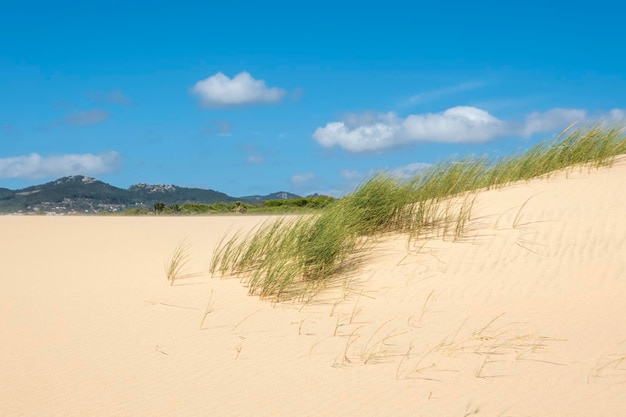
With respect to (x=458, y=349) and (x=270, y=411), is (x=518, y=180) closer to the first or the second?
(x=458, y=349)

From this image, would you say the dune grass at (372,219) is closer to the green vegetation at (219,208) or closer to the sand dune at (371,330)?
the sand dune at (371,330)

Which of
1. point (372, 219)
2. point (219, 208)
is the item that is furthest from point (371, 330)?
point (219, 208)

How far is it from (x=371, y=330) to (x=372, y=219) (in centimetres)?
296

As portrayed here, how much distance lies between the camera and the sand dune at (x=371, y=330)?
3.75 meters

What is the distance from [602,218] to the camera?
807 centimetres

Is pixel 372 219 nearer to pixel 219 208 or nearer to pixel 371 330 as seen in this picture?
pixel 371 330

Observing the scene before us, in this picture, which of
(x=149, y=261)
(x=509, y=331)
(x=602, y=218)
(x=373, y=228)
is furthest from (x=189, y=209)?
(x=509, y=331)

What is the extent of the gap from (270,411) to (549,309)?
3.50 metres

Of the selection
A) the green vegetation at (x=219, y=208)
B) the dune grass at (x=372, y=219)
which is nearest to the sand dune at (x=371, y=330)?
the dune grass at (x=372, y=219)

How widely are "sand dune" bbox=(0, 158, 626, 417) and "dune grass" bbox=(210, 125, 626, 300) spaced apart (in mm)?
256

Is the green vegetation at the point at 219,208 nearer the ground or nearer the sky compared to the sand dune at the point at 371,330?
nearer the sky

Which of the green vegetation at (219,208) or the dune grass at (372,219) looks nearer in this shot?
the dune grass at (372,219)

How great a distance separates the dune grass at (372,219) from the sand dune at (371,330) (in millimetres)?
256

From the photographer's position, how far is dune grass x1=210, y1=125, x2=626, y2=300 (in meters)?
6.72
